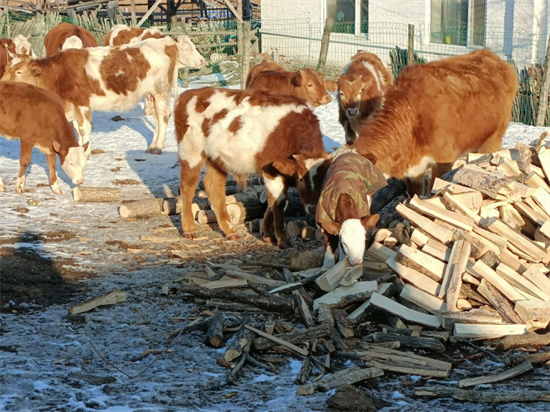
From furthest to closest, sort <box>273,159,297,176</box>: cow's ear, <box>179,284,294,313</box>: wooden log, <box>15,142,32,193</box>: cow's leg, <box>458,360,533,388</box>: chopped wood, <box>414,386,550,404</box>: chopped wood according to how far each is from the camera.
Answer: <box>15,142,32,193</box>: cow's leg, <box>273,159,297,176</box>: cow's ear, <box>179,284,294,313</box>: wooden log, <box>458,360,533,388</box>: chopped wood, <box>414,386,550,404</box>: chopped wood

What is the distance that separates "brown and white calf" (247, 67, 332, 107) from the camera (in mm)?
12297

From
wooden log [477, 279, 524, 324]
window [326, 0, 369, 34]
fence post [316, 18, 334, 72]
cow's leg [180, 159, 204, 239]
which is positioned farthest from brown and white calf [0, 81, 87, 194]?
window [326, 0, 369, 34]

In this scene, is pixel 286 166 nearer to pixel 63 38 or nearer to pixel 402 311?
pixel 402 311

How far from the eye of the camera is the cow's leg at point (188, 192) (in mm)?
9484

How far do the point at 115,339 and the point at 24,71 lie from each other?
9833 millimetres

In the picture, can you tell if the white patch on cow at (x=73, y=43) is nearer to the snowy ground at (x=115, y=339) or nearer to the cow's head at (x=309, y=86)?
the snowy ground at (x=115, y=339)

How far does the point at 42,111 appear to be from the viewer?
11945mm

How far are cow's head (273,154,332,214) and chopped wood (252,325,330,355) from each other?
2804mm

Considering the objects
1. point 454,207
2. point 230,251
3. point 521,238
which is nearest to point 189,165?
point 230,251

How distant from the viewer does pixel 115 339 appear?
236 inches

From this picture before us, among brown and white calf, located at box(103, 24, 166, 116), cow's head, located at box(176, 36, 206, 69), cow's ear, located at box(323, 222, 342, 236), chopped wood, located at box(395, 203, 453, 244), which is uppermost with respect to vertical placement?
brown and white calf, located at box(103, 24, 166, 116)

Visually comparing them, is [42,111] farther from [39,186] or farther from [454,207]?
[454,207]

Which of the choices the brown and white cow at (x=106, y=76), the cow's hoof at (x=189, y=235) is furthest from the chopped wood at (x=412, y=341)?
the brown and white cow at (x=106, y=76)

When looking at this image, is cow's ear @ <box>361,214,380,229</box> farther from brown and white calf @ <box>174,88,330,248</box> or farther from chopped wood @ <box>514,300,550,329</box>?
chopped wood @ <box>514,300,550,329</box>
